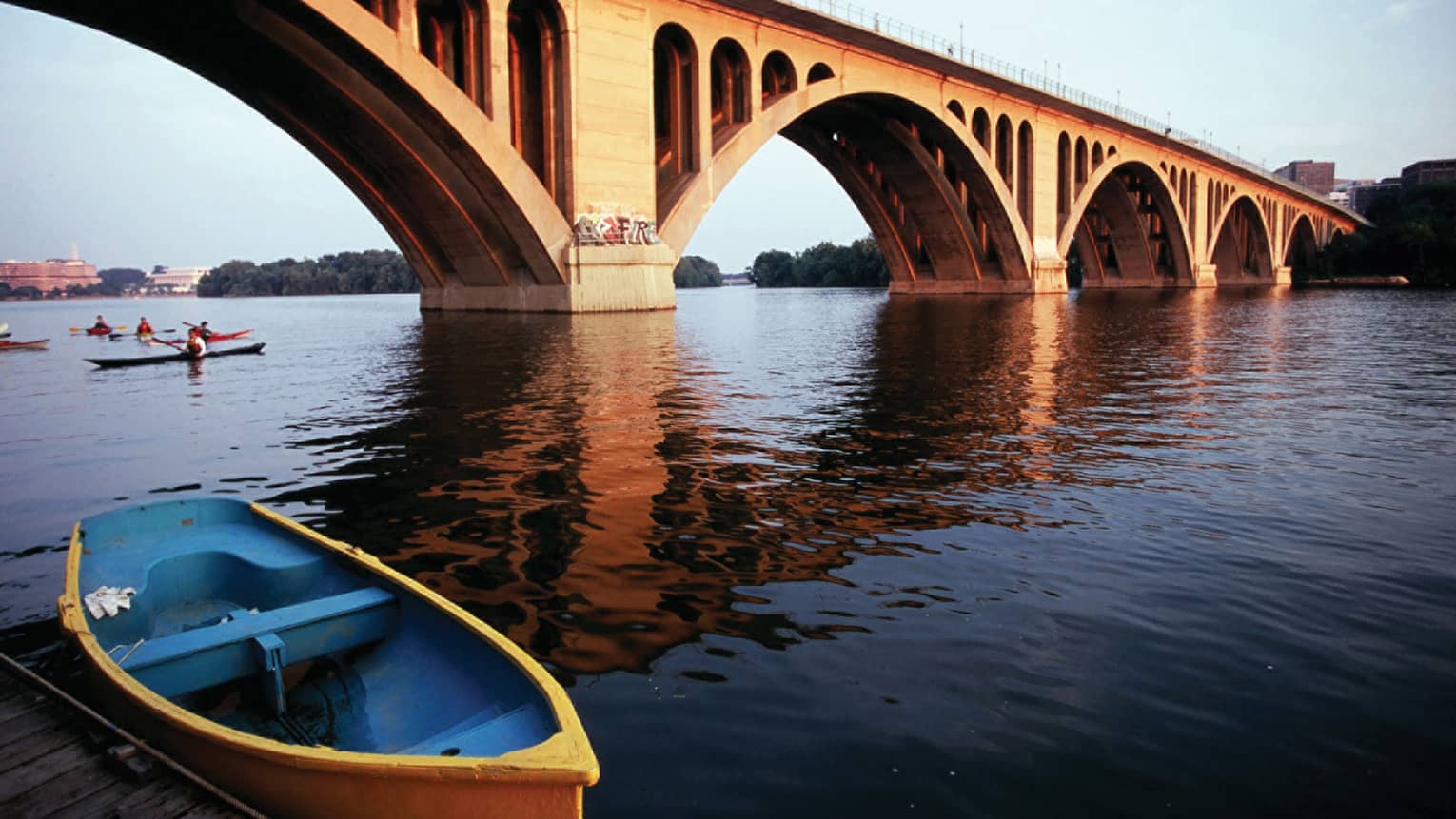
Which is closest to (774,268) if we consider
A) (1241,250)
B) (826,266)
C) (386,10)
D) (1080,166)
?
(826,266)

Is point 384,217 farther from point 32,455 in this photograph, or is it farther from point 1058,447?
point 1058,447

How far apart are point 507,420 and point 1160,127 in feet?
267

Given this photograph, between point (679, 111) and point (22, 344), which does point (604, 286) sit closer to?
point (679, 111)

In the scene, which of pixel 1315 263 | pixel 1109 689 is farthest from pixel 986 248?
pixel 1315 263

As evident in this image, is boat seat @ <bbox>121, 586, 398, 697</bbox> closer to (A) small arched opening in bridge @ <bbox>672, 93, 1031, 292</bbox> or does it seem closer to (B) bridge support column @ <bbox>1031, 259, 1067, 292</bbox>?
(A) small arched opening in bridge @ <bbox>672, 93, 1031, 292</bbox>

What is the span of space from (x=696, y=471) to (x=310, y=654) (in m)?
6.02

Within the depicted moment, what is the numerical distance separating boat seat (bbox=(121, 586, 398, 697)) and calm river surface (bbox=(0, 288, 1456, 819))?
1131 millimetres

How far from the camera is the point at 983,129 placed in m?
63.4

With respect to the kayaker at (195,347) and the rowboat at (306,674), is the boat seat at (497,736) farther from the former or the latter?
the kayaker at (195,347)

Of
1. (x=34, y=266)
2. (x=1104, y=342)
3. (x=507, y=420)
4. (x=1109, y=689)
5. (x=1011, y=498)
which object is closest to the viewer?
(x=1109, y=689)

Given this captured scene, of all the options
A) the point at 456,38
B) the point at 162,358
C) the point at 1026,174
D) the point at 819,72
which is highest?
the point at 819,72

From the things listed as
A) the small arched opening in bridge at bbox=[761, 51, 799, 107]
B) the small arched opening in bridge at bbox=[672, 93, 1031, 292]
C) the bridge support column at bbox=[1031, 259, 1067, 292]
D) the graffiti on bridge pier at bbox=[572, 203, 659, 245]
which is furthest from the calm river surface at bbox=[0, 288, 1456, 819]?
the bridge support column at bbox=[1031, 259, 1067, 292]

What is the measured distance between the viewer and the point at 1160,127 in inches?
3172

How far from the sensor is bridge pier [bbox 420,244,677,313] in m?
39.8
